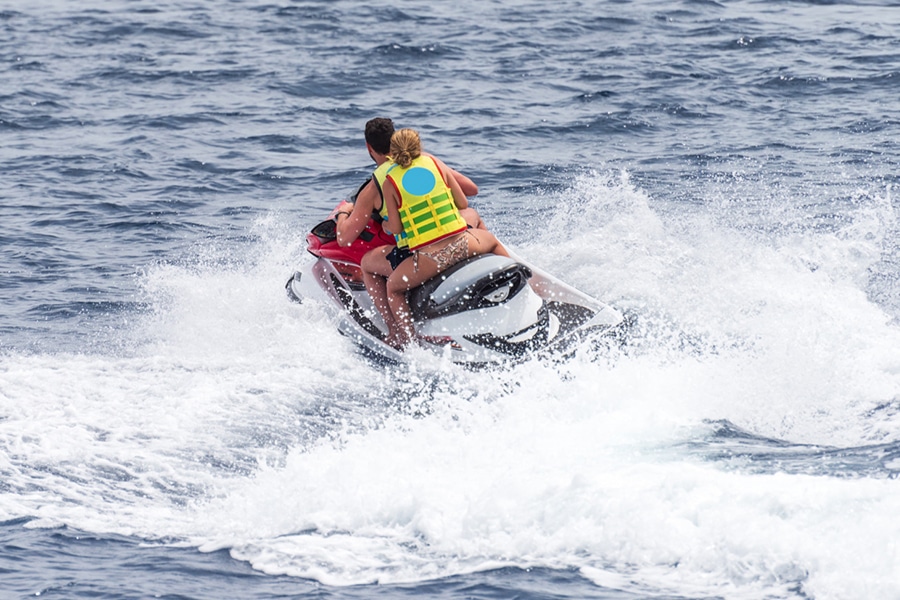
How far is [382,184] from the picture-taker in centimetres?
761

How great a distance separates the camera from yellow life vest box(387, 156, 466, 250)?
24.7ft

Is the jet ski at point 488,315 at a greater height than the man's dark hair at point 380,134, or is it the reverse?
the man's dark hair at point 380,134

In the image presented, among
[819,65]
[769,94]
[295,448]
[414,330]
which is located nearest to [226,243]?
[414,330]

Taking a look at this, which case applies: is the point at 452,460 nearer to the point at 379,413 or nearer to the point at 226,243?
the point at 379,413

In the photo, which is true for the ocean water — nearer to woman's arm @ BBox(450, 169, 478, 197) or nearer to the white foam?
the white foam

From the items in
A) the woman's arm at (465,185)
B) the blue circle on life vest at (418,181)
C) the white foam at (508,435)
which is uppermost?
the blue circle on life vest at (418,181)

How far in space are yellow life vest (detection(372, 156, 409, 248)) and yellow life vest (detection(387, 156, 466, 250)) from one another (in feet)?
0.13

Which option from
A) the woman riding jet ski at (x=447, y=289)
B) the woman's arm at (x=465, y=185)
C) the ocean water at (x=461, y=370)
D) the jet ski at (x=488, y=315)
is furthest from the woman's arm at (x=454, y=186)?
the ocean water at (x=461, y=370)

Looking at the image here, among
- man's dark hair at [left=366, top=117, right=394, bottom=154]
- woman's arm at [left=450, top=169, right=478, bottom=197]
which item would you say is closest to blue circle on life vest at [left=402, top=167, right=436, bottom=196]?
man's dark hair at [left=366, top=117, right=394, bottom=154]

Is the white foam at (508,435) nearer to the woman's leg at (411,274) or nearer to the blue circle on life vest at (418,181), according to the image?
the woman's leg at (411,274)

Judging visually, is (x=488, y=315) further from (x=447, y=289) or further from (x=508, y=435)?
(x=508, y=435)

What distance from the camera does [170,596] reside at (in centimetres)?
527

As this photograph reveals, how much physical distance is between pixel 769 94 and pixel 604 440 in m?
10.1

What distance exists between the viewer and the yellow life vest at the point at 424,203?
296 inches
